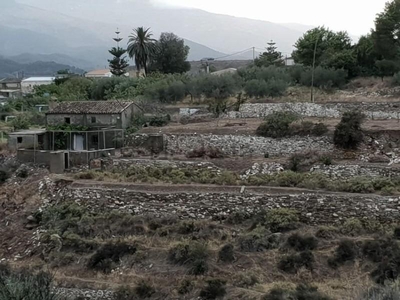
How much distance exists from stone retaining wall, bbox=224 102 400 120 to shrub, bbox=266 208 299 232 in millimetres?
13722

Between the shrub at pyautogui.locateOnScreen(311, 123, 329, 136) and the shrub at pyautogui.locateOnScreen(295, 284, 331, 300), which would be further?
the shrub at pyautogui.locateOnScreen(311, 123, 329, 136)

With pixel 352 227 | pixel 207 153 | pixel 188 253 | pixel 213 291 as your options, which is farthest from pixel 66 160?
pixel 352 227

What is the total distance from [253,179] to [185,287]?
689 centimetres

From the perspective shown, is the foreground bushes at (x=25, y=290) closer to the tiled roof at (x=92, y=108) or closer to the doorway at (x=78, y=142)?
the doorway at (x=78, y=142)

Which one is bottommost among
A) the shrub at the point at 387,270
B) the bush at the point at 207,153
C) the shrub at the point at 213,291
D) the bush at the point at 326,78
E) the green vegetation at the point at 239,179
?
the shrub at the point at 213,291

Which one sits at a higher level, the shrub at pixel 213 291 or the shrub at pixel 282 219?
the shrub at pixel 282 219

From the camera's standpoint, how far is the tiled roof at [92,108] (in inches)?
1234

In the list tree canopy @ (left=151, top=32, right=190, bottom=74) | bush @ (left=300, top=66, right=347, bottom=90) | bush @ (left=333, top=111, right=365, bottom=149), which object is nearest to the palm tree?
tree canopy @ (left=151, top=32, right=190, bottom=74)

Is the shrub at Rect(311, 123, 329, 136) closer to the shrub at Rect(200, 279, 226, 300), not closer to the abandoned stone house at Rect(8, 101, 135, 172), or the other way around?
the abandoned stone house at Rect(8, 101, 135, 172)

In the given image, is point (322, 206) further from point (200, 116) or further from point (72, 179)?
point (200, 116)

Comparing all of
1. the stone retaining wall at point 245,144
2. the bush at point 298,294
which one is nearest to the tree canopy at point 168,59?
the stone retaining wall at point 245,144

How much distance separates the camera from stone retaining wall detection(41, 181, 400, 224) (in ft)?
64.6

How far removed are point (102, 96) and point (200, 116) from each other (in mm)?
17397

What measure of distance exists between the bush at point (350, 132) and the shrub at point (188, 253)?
9940 millimetres
